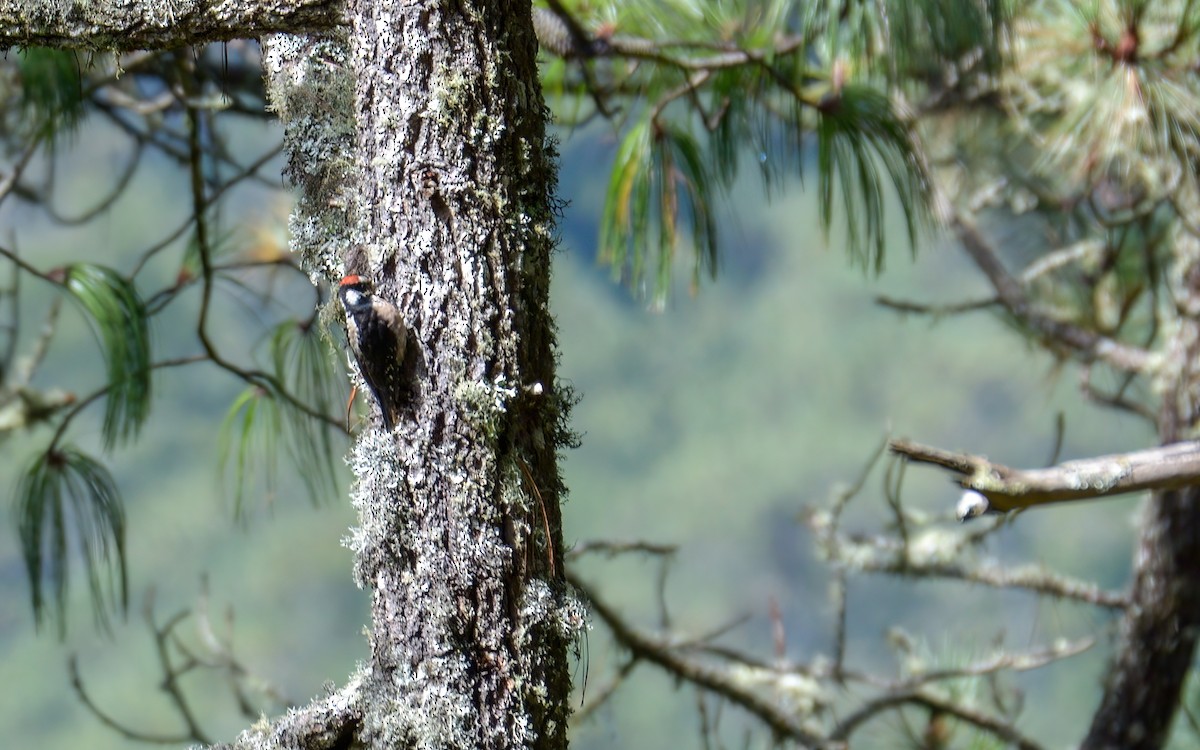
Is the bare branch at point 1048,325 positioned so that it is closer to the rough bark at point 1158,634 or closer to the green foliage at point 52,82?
the rough bark at point 1158,634

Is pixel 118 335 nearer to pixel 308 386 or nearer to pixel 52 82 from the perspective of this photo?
pixel 308 386

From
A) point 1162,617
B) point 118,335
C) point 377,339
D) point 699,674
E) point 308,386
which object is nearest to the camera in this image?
point 377,339

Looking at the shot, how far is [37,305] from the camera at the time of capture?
84.1 inches

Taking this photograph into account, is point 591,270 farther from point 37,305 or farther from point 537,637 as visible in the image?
point 537,637

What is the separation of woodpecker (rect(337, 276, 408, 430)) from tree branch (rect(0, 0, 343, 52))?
0.16 m

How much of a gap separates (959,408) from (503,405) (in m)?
2.41

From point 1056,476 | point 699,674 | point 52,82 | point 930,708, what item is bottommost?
point 930,708

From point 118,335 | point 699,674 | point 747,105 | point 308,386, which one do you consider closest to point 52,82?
point 118,335

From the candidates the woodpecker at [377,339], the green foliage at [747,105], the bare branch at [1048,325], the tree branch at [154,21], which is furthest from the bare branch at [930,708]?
the tree branch at [154,21]

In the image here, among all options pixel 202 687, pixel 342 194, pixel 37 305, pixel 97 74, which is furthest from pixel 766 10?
pixel 202 687

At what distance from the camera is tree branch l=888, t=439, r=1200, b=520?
0.56 m

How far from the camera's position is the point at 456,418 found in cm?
53

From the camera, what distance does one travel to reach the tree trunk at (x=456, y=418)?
0.53 m

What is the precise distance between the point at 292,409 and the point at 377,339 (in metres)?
0.61
